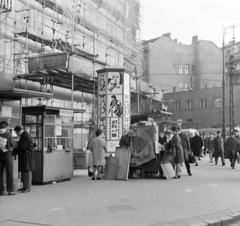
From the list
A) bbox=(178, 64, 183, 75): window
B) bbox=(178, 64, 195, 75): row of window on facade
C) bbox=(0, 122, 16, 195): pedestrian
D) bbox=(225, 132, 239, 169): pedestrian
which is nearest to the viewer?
bbox=(0, 122, 16, 195): pedestrian

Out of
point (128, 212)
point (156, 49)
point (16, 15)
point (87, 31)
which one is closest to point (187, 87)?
point (156, 49)

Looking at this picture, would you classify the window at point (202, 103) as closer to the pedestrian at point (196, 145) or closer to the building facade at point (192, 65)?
the building facade at point (192, 65)

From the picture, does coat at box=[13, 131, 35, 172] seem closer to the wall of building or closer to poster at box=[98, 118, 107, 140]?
poster at box=[98, 118, 107, 140]

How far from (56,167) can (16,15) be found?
332 inches

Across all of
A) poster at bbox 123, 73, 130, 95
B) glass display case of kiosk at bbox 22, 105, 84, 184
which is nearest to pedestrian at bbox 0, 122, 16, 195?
glass display case of kiosk at bbox 22, 105, 84, 184

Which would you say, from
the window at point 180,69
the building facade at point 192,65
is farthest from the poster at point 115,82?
the window at point 180,69

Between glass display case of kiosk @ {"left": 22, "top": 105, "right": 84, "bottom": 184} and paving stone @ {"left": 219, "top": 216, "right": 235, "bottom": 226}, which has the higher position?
glass display case of kiosk @ {"left": 22, "top": 105, "right": 84, "bottom": 184}

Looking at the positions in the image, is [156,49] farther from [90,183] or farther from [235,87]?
[90,183]

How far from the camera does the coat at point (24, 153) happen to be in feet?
30.7

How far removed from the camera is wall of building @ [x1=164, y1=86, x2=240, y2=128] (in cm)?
4794

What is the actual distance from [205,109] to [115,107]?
122 ft

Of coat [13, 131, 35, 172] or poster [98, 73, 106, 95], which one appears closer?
coat [13, 131, 35, 172]

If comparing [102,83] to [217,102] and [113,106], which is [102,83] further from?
[217,102]

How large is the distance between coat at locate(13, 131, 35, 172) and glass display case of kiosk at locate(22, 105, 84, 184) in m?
1.40
